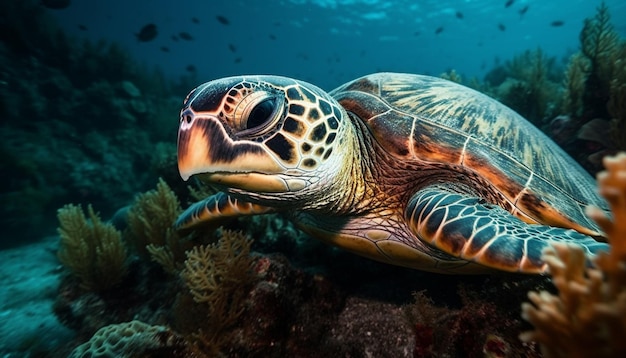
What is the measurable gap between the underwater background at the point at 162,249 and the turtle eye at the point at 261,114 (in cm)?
97

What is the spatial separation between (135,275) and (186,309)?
1251 millimetres

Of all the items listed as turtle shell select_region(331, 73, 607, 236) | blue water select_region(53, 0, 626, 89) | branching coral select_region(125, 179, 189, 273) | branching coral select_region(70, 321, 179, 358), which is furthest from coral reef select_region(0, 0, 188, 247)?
blue water select_region(53, 0, 626, 89)

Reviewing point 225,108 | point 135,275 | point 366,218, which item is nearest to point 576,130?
point 366,218

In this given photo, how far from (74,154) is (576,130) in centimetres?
976

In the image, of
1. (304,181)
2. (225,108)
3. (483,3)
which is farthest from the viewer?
(483,3)

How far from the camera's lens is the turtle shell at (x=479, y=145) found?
1707 millimetres

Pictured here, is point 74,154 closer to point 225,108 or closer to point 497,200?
point 225,108

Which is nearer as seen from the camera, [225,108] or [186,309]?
[225,108]

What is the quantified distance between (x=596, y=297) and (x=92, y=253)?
132 inches

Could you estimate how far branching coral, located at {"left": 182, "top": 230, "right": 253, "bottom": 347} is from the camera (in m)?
1.67

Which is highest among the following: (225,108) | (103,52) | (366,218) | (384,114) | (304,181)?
(103,52)

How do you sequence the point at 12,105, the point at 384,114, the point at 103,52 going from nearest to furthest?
the point at 384,114 → the point at 12,105 → the point at 103,52

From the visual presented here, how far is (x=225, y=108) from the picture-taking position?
121cm

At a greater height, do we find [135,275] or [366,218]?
[366,218]
